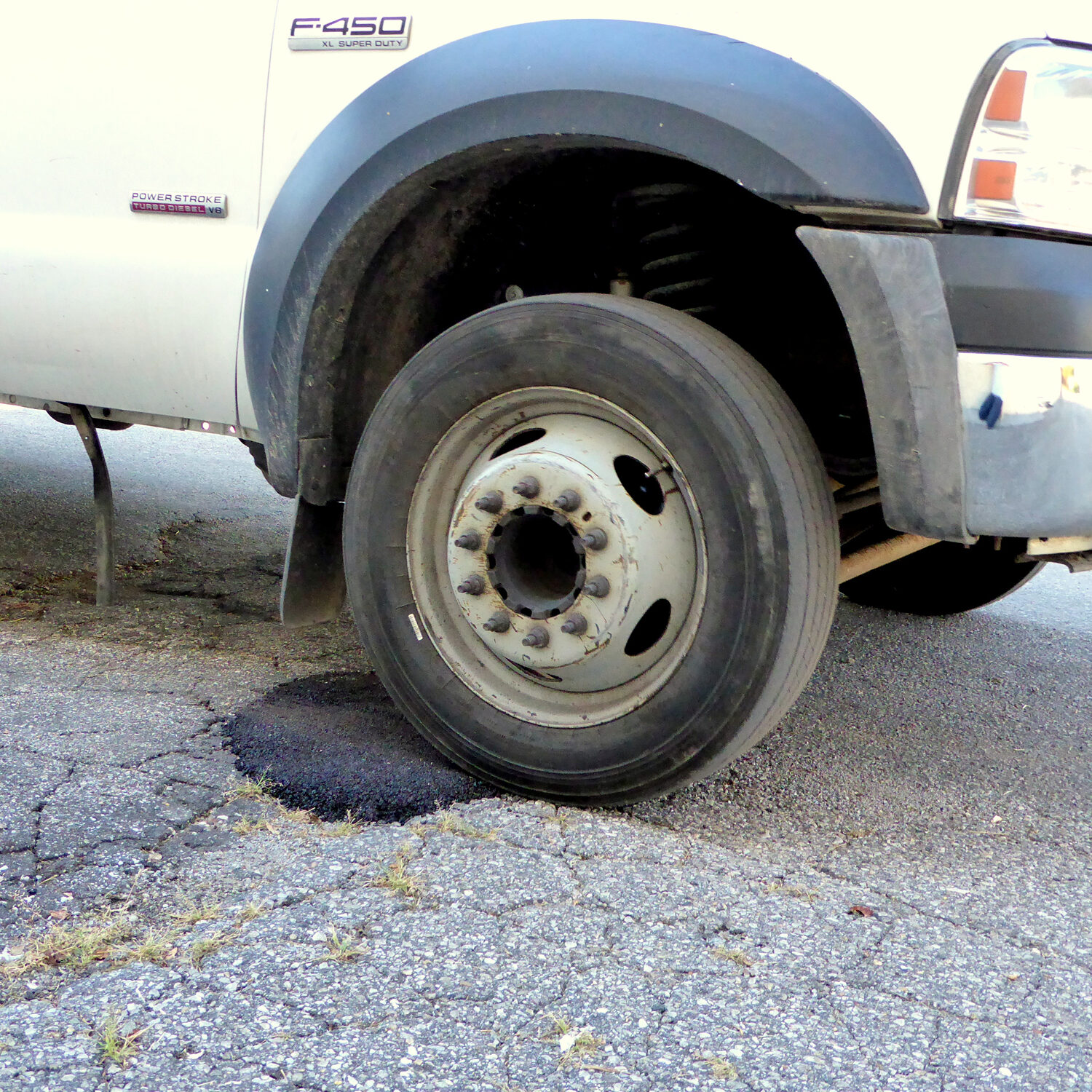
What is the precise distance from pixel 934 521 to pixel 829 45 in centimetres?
80

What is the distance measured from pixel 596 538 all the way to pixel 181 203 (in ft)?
4.17

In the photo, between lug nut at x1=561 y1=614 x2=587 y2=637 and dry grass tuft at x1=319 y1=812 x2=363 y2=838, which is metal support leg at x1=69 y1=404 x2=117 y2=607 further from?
lug nut at x1=561 y1=614 x2=587 y2=637

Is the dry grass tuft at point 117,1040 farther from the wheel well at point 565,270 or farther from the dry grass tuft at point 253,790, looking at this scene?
the wheel well at point 565,270

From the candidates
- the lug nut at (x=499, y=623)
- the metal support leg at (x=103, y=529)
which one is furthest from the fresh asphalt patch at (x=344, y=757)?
the metal support leg at (x=103, y=529)

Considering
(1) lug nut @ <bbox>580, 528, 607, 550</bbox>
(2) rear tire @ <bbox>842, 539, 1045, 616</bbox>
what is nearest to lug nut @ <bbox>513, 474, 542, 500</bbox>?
(1) lug nut @ <bbox>580, 528, 607, 550</bbox>

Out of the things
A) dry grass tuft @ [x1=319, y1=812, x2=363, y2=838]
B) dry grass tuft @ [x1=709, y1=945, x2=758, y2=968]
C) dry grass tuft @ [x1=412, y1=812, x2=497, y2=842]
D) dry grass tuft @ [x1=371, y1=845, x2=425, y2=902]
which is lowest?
dry grass tuft @ [x1=319, y1=812, x2=363, y2=838]

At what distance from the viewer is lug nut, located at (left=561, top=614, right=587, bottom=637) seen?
87.4 inches

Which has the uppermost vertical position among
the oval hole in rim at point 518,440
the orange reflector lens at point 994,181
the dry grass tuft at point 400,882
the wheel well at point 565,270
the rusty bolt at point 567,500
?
the orange reflector lens at point 994,181

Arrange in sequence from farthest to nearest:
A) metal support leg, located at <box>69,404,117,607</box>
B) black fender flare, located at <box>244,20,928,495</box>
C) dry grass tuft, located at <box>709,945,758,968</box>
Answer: metal support leg, located at <box>69,404,117,607</box> < black fender flare, located at <box>244,20,928,495</box> < dry grass tuft, located at <box>709,945,758,968</box>

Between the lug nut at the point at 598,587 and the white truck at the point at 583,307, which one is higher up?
the white truck at the point at 583,307

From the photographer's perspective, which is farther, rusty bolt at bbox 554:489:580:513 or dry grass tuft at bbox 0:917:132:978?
rusty bolt at bbox 554:489:580:513

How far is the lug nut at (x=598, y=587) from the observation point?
7.20ft

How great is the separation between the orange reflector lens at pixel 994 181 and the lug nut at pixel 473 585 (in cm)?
112

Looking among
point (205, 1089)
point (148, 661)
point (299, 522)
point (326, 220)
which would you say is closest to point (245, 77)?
point (326, 220)
